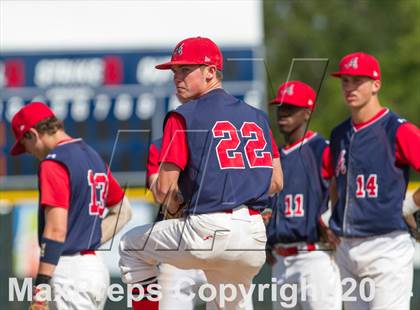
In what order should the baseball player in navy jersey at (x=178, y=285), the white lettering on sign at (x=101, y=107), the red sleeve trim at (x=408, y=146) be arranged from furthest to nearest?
1. the white lettering on sign at (x=101, y=107)
2. the baseball player in navy jersey at (x=178, y=285)
3. the red sleeve trim at (x=408, y=146)

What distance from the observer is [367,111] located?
27.8ft

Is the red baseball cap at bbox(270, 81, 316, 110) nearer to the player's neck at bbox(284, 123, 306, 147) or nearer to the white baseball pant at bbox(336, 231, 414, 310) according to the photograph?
the player's neck at bbox(284, 123, 306, 147)

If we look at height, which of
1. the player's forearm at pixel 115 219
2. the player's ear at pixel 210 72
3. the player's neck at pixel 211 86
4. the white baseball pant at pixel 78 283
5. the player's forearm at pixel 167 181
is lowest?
the white baseball pant at pixel 78 283

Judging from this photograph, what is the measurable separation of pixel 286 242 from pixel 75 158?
2.23 m

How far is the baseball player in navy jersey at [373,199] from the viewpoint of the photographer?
8156 millimetres

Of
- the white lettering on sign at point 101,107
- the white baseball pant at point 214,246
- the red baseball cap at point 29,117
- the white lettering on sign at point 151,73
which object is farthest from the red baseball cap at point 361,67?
the white lettering on sign at point 101,107

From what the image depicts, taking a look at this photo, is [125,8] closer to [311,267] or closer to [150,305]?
[311,267]

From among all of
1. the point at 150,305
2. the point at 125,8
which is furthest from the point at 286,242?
the point at 125,8

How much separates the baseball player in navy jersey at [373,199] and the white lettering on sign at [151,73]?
1109 centimetres

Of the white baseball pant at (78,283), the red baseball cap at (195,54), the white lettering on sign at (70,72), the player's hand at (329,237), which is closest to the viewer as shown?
the red baseball cap at (195,54)

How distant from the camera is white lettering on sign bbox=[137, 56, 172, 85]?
63.9ft

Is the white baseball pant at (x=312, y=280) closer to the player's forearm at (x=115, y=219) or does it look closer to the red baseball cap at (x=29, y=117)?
the player's forearm at (x=115, y=219)

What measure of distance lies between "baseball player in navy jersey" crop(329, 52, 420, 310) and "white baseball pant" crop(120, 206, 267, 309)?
1.46m

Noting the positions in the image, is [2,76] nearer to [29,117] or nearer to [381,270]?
[29,117]
